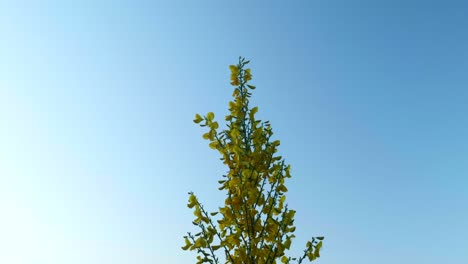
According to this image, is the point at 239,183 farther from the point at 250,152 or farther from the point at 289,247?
the point at 289,247

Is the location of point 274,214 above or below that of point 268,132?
below

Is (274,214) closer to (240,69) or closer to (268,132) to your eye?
(268,132)

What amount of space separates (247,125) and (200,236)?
253cm

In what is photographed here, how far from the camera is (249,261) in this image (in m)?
8.25

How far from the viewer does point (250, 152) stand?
894 centimetres

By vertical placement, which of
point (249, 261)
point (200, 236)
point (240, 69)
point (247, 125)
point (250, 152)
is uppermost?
point (240, 69)

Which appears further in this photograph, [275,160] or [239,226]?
[275,160]

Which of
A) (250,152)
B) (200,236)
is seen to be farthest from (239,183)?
(200,236)

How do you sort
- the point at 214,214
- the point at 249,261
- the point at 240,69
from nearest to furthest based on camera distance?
the point at 249,261
the point at 214,214
the point at 240,69

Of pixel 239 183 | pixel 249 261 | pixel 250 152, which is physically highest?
pixel 250 152

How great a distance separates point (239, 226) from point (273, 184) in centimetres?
116

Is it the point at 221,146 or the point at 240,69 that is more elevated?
the point at 240,69

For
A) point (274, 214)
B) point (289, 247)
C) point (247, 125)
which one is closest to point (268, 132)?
point (247, 125)

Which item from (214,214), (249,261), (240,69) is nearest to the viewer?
(249,261)
